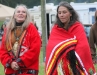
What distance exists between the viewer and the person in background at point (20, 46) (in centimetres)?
625

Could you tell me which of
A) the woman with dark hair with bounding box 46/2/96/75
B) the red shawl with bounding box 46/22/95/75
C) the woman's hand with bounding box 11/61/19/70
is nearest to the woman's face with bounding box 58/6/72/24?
the woman with dark hair with bounding box 46/2/96/75

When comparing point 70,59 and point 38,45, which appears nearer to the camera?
point 70,59

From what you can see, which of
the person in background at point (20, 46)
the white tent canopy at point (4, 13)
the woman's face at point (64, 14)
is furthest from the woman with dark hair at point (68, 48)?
the white tent canopy at point (4, 13)

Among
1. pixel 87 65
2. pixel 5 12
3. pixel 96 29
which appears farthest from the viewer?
pixel 5 12

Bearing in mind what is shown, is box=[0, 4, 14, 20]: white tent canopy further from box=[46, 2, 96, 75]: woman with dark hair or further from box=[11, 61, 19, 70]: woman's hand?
box=[46, 2, 96, 75]: woman with dark hair

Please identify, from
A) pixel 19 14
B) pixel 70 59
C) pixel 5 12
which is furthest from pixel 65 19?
pixel 5 12

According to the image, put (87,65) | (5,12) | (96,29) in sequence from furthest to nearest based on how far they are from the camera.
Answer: (5,12), (96,29), (87,65)

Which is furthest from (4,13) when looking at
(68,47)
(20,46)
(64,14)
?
(68,47)

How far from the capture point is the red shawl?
5.40m

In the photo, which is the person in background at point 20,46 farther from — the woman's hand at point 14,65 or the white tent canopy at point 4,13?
the white tent canopy at point 4,13

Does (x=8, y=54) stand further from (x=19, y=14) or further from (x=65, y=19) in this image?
(x=65, y=19)

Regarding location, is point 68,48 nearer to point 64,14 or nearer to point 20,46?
point 64,14

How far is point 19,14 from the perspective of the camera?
20.7 feet

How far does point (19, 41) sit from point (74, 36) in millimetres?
1120
